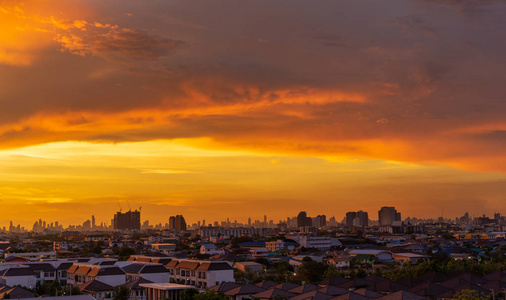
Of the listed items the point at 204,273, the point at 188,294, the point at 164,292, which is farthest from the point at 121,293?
the point at 204,273

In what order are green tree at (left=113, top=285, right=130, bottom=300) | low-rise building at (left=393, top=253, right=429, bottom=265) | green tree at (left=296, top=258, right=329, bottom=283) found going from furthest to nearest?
low-rise building at (left=393, top=253, right=429, bottom=265), green tree at (left=296, top=258, right=329, bottom=283), green tree at (left=113, top=285, right=130, bottom=300)

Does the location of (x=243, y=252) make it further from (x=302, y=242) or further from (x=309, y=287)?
(x=309, y=287)

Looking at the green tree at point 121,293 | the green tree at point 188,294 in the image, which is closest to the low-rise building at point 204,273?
the green tree at point 121,293

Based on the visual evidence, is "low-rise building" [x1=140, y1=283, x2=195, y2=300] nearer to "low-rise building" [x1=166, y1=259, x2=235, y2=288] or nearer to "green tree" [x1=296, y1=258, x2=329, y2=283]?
"low-rise building" [x1=166, y1=259, x2=235, y2=288]

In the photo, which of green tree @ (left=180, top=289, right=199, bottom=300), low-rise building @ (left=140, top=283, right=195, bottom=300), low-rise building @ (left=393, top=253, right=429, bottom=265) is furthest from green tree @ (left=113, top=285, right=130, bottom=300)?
low-rise building @ (left=393, top=253, right=429, bottom=265)

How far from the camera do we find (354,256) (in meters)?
94.6

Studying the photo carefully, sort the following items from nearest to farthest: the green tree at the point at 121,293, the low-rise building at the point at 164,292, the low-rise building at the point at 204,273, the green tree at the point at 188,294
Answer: the green tree at the point at 188,294
the low-rise building at the point at 164,292
the green tree at the point at 121,293
the low-rise building at the point at 204,273

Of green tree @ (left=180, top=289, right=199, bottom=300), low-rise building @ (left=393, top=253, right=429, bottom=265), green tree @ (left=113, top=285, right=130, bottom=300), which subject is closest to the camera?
green tree @ (left=180, top=289, right=199, bottom=300)

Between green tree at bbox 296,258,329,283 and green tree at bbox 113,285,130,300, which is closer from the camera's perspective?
green tree at bbox 113,285,130,300

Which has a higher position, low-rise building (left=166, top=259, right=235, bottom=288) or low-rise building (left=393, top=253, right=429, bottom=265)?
low-rise building (left=166, top=259, right=235, bottom=288)

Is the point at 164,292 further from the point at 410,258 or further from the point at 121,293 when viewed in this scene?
the point at 410,258

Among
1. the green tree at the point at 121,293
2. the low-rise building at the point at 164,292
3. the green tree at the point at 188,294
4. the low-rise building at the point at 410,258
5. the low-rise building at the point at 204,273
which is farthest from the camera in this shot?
the low-rise building at the point at 410,258

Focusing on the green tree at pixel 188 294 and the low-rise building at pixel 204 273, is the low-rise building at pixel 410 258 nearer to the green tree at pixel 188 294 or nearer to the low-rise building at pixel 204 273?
the low-rise building at pixel 204 273

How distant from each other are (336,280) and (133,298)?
58.2 feet
